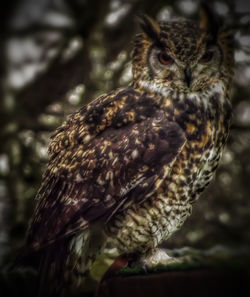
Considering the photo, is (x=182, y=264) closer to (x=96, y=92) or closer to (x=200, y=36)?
(x=200, y=36)

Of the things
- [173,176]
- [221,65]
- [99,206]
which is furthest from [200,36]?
[99,206]

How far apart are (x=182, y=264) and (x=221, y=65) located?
98cm

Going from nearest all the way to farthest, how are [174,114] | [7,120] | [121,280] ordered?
Answer: [121,280] → [174,114] → [7,120]

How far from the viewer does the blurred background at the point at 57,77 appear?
3.00 meters

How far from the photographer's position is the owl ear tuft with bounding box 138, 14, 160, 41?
1.95 m

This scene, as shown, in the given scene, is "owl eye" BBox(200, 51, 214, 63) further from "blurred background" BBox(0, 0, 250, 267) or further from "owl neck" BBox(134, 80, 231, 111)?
"blurred background" BBox(0, 0, 250, 267)

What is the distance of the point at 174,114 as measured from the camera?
6.02 feet

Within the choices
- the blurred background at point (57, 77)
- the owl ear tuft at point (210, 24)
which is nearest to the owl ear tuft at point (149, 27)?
the owl ear tuft at point (210, 24)

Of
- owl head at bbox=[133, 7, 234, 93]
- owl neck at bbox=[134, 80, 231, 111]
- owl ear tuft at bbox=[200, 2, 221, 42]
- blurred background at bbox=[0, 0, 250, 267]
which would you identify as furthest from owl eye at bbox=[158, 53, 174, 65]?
blurred background at bbox=[0, 0, 250, 267]

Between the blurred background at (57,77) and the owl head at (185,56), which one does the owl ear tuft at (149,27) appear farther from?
the blurred background at (57,77)

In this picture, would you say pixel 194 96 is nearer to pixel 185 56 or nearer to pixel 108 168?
pixel 185 56

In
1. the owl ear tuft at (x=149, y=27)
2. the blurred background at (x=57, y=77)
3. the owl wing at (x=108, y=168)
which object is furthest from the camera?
the blurred background at (x=57, y=77)

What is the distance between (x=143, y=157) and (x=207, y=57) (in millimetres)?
578

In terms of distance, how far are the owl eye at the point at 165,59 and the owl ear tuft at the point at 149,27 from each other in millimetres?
99
